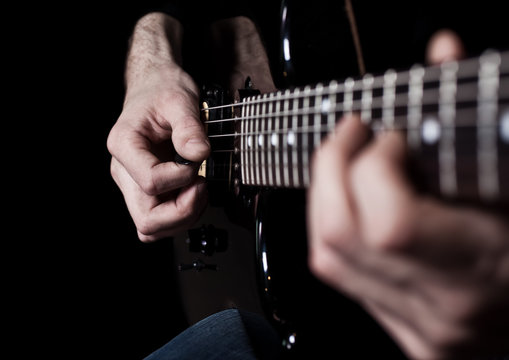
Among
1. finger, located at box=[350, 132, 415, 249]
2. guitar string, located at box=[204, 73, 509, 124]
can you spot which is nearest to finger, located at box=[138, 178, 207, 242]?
guitar string, located at box=[204, 73, 509, 124]

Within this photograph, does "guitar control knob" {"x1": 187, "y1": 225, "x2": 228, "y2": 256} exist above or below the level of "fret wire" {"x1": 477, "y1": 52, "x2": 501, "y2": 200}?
below

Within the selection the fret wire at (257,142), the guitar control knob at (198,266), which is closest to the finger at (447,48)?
the fret wire at (257,142)

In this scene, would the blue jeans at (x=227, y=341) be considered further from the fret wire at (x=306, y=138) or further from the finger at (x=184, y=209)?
the fret wire at (x=306, y=138)

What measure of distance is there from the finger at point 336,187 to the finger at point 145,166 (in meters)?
0.36

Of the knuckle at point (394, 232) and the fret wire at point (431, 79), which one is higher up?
the fret wire at point (431, 79)

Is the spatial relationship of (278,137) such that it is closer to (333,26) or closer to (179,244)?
(333,26)

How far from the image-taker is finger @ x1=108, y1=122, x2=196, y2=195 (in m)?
0.66

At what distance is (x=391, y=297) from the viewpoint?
0.35 metres

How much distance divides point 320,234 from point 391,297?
0.08 meters

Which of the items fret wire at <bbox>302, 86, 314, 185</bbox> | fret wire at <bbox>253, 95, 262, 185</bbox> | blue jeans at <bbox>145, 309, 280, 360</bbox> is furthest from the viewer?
blue jeans at <bbox>145, 309, 280, 360</bbox>

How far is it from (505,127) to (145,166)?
1.66 feet

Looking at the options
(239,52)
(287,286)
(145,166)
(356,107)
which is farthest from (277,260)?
(239,52)

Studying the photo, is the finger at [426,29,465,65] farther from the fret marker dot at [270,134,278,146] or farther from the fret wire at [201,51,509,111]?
the fret marker dot at [270,134,278,146]

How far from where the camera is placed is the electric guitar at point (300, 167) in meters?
0.30
